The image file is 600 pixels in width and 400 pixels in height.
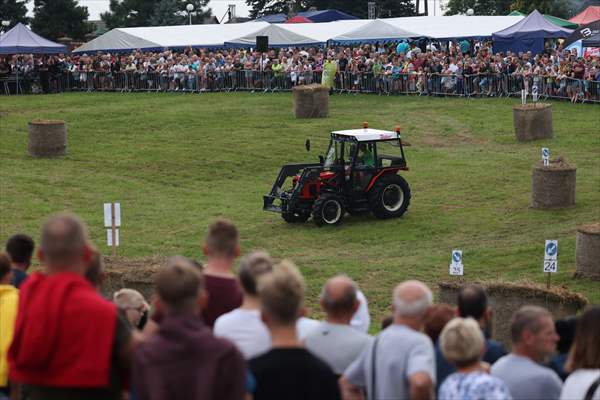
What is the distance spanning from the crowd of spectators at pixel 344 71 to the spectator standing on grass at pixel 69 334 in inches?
1253

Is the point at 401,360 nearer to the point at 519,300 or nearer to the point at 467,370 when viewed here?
the point at 467,370

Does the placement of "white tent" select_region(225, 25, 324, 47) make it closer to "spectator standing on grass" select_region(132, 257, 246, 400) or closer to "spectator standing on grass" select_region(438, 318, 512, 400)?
"spectator standing on grass" select_region(438, 318, 512, 400)

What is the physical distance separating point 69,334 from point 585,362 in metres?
2.49

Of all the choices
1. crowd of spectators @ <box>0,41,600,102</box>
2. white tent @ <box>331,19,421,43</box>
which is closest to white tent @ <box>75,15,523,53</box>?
white tent @ <box>331,19,421,43</box>

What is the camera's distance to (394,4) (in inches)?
3516

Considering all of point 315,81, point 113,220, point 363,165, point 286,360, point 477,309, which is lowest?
point 113,220

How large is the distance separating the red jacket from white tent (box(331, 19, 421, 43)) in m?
40.9

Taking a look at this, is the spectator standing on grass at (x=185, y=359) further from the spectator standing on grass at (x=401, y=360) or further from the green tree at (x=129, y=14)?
the green tree at (x=129, y=14)

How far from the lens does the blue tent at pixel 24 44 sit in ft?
146

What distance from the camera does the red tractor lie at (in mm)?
21859

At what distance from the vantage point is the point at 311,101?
3422 cm

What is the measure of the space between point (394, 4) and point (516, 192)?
2629 inches

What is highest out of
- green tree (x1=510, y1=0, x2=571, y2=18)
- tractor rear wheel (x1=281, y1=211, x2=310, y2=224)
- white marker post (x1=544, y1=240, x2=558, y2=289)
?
green tree (x1=510, y1=0, x2=571, y2=18)

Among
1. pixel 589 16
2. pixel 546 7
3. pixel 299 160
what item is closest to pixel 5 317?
pixel 299 160
